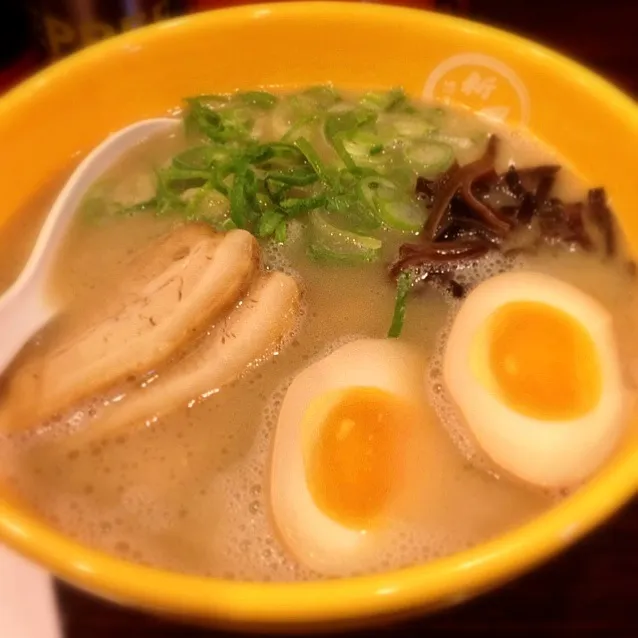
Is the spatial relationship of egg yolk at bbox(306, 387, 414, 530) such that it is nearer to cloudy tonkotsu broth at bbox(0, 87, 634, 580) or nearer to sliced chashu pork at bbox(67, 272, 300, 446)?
cloudy tonkotsu broth at bbox(0, 87, 634, 580)

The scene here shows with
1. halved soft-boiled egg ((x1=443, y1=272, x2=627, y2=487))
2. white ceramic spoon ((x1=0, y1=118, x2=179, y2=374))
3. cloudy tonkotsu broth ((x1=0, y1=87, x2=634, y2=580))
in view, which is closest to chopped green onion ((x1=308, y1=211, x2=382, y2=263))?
cloudy tonkotsu broth ((x1=0, y1=87, x2=634, y2=580))

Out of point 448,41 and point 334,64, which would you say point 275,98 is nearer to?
point 334,64

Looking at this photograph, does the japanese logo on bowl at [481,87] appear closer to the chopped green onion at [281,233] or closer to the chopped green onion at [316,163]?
the chopped green onion at [316,163]

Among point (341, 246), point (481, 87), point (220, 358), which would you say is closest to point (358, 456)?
point (220, 358)

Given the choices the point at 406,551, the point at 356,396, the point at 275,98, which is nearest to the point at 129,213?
the point at 275,98

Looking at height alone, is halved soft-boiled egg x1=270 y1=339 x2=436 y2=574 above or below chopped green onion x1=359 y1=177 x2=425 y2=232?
below

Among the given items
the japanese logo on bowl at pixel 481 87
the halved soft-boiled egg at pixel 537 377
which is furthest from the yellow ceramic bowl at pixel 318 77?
the halved soft-boiled egg at pixel 537 377
